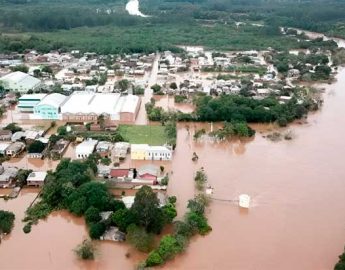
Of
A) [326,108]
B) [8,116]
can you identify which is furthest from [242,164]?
[8,116]

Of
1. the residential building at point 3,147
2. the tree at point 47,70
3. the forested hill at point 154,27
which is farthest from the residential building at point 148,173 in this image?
the forested hill at point 154,27

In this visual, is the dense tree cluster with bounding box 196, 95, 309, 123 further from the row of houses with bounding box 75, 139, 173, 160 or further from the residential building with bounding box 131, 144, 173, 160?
the residential building with bounding box 131, 144, 173, 160

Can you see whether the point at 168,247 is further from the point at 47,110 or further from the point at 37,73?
the point at 37,73

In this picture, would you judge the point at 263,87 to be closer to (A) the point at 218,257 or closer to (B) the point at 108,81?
(B) the point at 108,81

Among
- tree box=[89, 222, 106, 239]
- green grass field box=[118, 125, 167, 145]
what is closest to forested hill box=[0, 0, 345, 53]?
green grass field box=[118, 125, 167, 145]

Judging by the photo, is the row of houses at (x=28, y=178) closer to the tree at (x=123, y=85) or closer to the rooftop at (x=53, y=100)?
the rooftop at (x=53, y=100)
